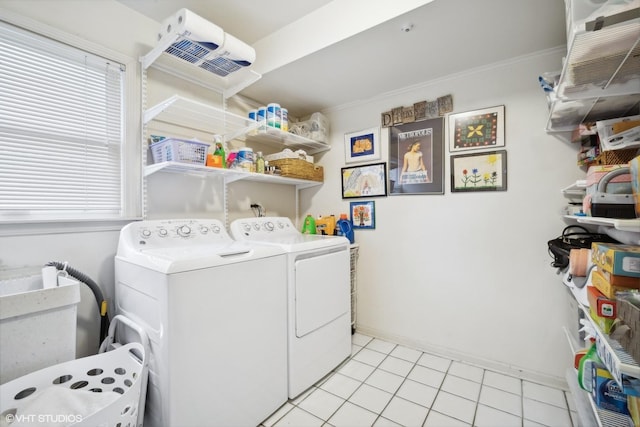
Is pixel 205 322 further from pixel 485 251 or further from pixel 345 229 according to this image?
pixel 485 251

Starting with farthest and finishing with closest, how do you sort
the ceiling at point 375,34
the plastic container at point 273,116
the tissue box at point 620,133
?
the plastic container at point 273,116 → the ceiling at point 375,34 → the tissue box at point 620,133

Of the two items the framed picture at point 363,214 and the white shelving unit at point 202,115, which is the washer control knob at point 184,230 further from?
the framed picture at point 363,214

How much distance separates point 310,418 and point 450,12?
103 inches

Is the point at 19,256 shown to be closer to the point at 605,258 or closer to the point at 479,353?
the point at 605,258

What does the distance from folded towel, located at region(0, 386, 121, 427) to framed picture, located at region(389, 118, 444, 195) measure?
8.21ft

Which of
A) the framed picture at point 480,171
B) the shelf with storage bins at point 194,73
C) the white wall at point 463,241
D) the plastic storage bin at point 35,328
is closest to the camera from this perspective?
the plastic storage bin at point 35,328

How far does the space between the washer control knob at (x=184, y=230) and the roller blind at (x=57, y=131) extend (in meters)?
0.39

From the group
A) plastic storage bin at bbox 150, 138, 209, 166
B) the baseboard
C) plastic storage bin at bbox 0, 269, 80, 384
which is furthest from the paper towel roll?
the baseboard

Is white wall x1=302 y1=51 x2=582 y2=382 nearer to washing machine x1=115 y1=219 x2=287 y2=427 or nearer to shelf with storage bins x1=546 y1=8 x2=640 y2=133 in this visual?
shelf with storage bins x1=546 y1=8 x2=640 y2=133

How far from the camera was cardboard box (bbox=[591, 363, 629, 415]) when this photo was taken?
109cm

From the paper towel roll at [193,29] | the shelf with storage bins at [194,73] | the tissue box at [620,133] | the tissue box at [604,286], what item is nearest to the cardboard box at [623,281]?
the tissue box at [604,286]

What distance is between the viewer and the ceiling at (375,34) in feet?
5.33

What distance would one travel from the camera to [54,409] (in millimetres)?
1002

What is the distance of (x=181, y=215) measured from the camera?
2148 mm
